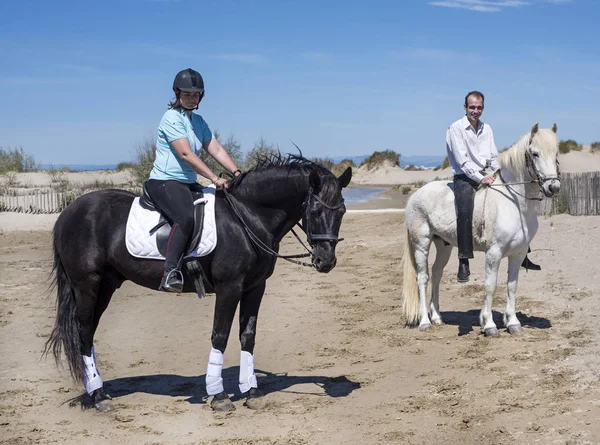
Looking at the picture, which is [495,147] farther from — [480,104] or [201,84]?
[201,84]

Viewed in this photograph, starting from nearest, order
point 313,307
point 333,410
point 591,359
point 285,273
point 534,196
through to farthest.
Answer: point 333,410, point 591,359, point 534,196, point 313,307, point 285,273

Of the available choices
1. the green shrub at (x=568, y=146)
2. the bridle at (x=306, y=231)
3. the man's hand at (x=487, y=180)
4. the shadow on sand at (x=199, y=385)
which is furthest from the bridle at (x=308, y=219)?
the green shrub at (x=568, y=146)

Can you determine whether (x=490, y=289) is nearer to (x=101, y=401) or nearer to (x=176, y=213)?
(x=176, y=213)

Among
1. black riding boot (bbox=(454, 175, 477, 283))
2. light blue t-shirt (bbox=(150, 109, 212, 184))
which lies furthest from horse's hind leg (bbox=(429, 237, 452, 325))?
light blue t-shirt (bbox=(150, 109, 212, 184))

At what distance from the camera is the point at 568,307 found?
902 cm

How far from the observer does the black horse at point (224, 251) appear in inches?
226

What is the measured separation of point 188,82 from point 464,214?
3.66 metres

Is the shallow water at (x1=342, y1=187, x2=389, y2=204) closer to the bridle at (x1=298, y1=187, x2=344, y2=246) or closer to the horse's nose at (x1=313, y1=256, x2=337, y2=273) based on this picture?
the bridle at (x1=298, y1=187, x2=344, y2=246)

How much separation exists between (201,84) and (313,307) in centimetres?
506

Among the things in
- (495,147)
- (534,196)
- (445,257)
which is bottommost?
(445,257)

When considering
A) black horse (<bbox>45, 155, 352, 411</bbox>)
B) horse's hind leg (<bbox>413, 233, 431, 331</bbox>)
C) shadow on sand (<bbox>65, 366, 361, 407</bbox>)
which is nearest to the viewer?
black horse (<bbox>45, 155, 352, 411</bbox>)

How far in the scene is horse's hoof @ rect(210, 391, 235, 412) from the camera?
19.6 ft

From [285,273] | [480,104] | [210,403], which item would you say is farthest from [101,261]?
[285,273]

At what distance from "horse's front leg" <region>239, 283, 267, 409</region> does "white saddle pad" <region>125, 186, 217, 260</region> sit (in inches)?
24.2
